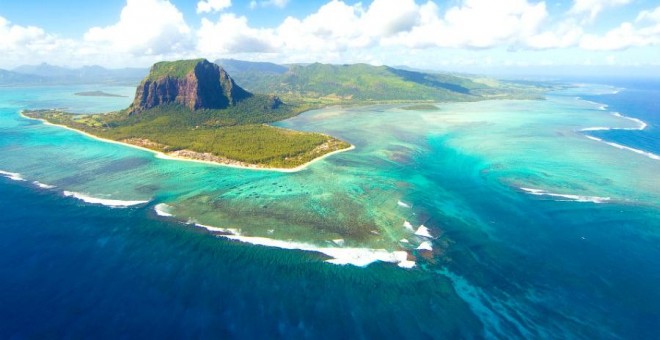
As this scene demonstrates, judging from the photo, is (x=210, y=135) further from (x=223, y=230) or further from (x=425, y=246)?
(x=425, y=246)

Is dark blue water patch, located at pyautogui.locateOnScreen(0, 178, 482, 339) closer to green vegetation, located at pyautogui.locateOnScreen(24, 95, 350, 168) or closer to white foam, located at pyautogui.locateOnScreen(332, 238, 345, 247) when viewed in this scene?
white foam, located at pyautogui.locateOnScreen(332, 238, 345, 247)

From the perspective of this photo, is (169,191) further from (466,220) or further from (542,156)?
(542,156)

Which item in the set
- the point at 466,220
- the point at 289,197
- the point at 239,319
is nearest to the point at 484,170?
the point at 466,220

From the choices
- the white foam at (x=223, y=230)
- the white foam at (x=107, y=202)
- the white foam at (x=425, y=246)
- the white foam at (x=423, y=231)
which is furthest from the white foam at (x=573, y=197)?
the white foam at (x=107, y=202)

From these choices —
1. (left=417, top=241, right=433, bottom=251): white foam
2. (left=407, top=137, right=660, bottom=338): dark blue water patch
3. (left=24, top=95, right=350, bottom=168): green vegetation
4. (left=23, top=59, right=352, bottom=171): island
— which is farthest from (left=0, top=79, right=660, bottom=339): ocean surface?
(left=24, top=95, right=350, bottom=168): green vegetation

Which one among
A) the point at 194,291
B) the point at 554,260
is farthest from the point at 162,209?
the point at 554,260

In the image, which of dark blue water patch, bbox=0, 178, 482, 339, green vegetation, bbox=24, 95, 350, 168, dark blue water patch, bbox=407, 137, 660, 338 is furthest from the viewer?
green vegetation, bbox=24, 95, 350, 168
